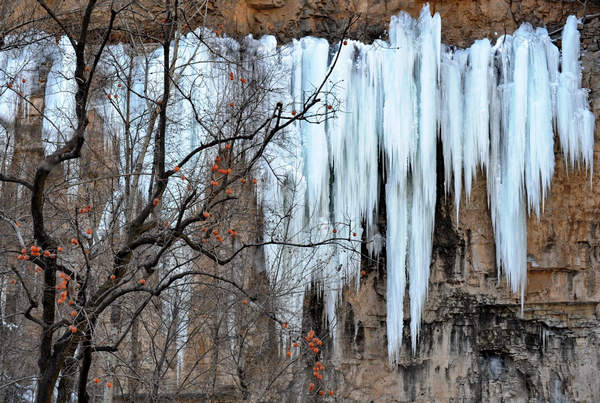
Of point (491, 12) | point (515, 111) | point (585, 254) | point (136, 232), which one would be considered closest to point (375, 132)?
point (515, 111)

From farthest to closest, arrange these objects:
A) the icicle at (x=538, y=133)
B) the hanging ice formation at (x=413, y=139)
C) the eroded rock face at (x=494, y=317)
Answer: the eroded rock face at (x=494, y=317), the hanging ice formation at (x=413, y=139), the icicle at (x=538, y=133)

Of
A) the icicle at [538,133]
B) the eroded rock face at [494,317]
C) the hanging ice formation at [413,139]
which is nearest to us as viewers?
the icicle at [538,133]

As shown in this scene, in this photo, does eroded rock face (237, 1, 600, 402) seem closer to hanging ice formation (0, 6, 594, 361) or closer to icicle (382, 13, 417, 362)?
hanging ice formation (0, 6, 594, 361)

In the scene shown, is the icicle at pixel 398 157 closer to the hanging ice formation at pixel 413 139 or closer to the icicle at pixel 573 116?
the hanging ice formation at pixel 413 139

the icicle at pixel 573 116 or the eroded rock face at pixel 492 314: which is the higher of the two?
the icicle at pixel 573 116

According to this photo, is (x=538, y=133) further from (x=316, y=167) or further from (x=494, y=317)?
(x=316, y=167)

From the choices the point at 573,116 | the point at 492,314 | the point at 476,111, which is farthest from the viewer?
the point at 492,314

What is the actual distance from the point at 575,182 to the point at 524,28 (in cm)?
211

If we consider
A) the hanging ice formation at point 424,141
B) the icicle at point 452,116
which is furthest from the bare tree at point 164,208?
the icicle at point 452,116

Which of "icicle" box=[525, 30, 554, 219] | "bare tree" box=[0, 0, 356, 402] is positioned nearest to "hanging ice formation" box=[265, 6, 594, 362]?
"icicle" box=[525, 30, 554, 219]

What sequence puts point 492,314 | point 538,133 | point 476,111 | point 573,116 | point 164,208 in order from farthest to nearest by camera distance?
1. point 492,314
2. point 476,111
3. point 573,116
4. point 538,133
5. point 164,208

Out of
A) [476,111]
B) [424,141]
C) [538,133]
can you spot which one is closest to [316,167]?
[424,141]

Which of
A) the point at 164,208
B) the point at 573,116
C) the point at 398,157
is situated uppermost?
the point at 573,116

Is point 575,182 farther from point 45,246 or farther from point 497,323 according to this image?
point 45,246
